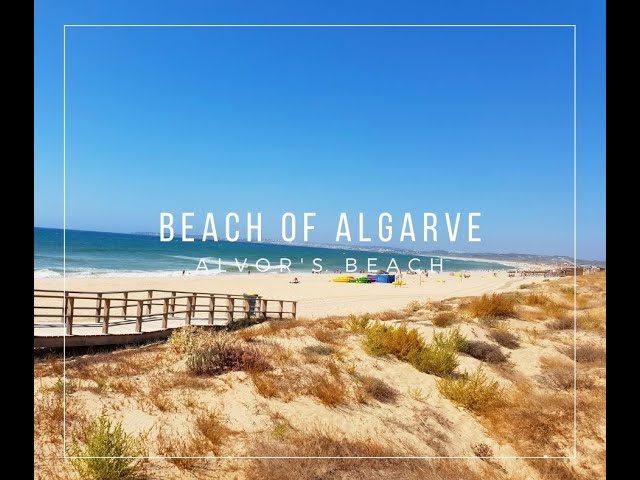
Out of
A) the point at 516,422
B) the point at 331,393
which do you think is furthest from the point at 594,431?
the point at 331,393

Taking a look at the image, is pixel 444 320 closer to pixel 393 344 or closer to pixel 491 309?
pixel 491 309

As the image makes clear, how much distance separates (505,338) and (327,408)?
7.15 m

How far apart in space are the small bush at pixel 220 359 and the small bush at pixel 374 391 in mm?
2024

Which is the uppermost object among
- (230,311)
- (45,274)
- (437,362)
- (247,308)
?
(437,362)

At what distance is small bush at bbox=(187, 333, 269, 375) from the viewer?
8023 mm

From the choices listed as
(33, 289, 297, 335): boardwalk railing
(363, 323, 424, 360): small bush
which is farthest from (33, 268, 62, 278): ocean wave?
(363, 323, 424, 360): small bush

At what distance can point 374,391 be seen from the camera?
7246mm

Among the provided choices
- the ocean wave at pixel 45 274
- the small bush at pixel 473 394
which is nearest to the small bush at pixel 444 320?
the small bush at pixel 473 394

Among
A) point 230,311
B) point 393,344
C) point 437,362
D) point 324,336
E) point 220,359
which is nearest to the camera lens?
point 220,359

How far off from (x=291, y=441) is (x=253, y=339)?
595 cm

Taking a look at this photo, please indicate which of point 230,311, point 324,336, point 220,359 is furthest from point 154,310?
point 220,359

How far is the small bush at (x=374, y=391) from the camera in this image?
7.08m
